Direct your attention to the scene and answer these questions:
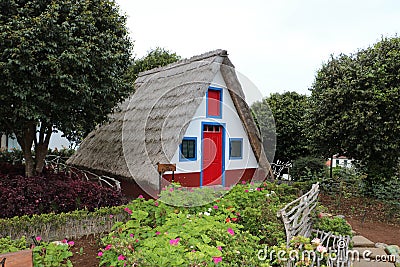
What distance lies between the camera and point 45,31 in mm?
6168

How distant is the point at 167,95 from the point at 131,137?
1.64 m

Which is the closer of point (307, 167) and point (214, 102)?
point (214, 102)

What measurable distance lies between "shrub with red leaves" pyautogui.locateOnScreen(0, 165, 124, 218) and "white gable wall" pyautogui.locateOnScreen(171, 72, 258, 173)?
2058 millimetres

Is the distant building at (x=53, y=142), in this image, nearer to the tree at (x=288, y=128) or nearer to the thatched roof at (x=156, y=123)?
the thatched roof at (x=156, y=123)

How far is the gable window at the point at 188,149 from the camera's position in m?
8.81

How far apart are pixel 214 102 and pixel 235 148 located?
5.45 ft

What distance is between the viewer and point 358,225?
24.5ft

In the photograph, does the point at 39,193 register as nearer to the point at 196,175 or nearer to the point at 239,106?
the point at 196,175

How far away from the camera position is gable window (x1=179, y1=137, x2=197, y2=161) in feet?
28.9

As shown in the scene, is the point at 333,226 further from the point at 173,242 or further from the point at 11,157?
the point at 11,157

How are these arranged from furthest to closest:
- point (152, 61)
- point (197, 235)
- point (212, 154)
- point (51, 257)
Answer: point (152, 61)
point (212, 154)
point (197, 235)
point (51, 257)

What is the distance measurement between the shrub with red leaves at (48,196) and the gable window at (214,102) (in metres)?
3.68

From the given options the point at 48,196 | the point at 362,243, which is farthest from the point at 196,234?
the point at 48,196

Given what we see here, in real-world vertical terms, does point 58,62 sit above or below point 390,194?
above
